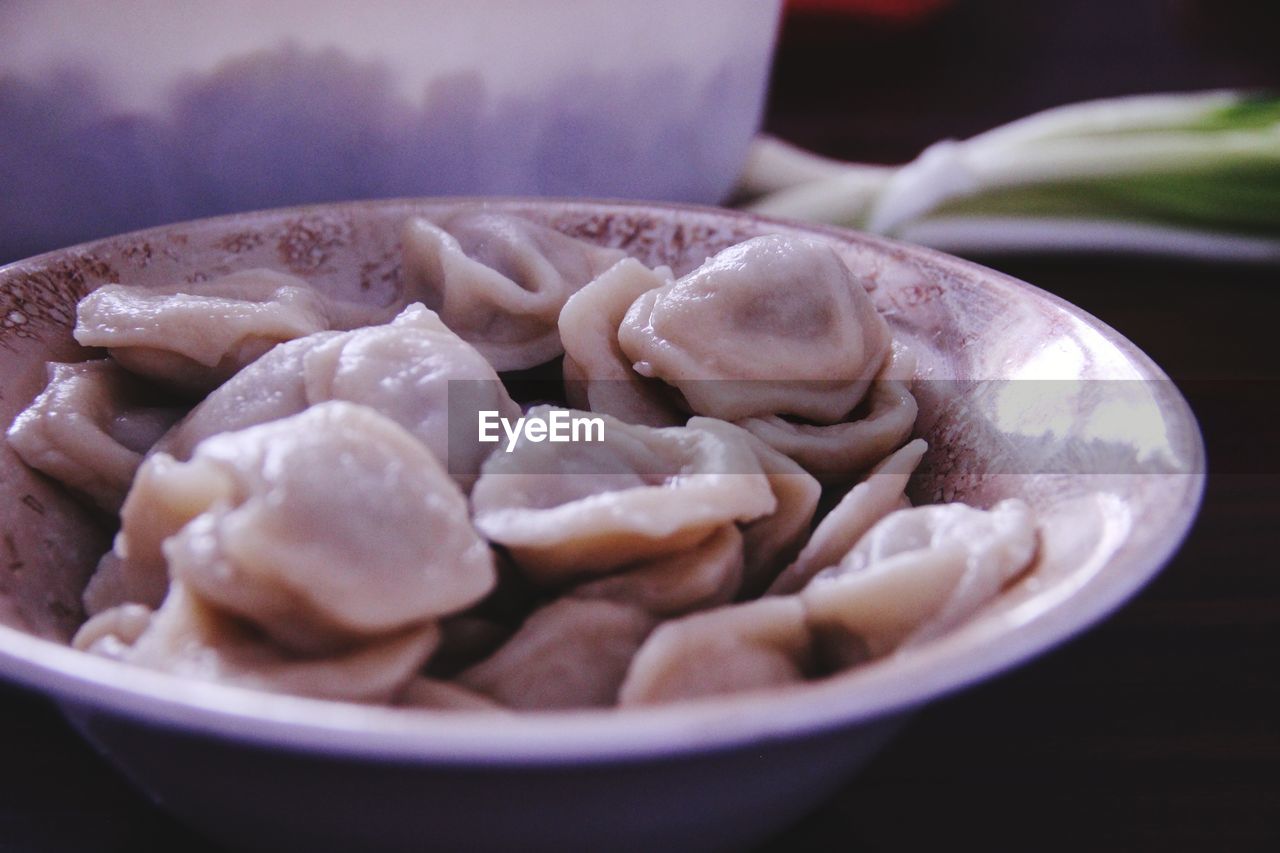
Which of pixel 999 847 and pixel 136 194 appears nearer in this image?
pixel 999 847

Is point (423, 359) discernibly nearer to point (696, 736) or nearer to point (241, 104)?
point (696, 736)

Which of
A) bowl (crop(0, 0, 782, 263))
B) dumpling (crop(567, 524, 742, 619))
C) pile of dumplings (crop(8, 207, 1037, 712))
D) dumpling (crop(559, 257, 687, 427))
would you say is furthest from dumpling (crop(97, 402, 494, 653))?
bowl (crop(0, 0, 782, 263))

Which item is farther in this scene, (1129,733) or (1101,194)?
(1101,194)

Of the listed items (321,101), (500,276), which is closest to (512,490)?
(500,276)

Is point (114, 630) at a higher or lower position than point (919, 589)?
lower

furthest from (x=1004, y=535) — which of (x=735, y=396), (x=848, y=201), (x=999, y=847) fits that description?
(x=848, y=201)

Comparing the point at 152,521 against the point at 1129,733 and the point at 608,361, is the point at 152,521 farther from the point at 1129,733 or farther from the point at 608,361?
the point at 1129,733
